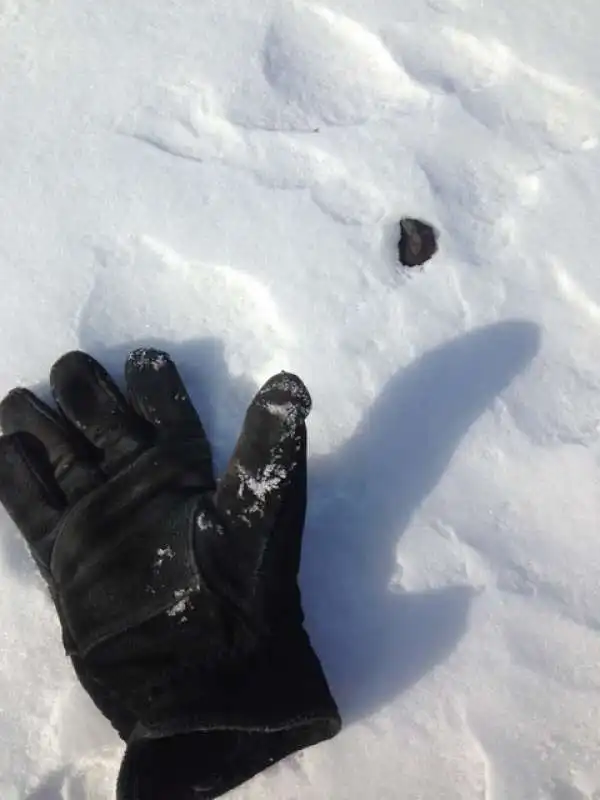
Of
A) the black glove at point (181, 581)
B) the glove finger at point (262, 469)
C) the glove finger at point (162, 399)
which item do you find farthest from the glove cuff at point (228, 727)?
the glove finger at point (162, 399)

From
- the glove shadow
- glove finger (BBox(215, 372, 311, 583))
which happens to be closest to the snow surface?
the glove shadow

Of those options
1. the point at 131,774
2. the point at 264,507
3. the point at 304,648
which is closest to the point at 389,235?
the point at 264,507

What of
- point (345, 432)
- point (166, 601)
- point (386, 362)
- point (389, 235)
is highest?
point (389, 235)

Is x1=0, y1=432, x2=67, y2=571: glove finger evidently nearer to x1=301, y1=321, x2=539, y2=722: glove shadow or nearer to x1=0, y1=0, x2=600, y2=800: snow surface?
x1=0, y1=0, x2=600, y2=800: snow surface

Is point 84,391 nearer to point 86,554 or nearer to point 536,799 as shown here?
point 86,554

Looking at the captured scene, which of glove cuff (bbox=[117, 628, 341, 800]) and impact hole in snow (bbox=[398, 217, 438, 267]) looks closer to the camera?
glove cuff (bbox=[117, 628, 341, 800])

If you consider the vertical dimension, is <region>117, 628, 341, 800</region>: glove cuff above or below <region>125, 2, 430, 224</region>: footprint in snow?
below
